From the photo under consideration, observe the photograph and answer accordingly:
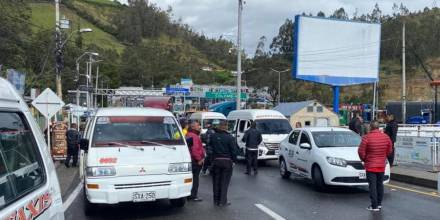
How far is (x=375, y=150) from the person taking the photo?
9.89 meters

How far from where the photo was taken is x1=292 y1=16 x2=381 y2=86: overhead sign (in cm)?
3288

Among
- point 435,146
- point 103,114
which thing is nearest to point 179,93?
point 435,146

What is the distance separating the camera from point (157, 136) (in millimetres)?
9961

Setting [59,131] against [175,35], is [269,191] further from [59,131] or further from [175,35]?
[175,35]

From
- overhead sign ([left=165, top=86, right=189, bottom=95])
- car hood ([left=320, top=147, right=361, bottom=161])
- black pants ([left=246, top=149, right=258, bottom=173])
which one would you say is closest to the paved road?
car hood ([left=320, top=147, right=361, bottom=161])

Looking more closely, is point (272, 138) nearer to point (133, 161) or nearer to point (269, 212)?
point (269, 212)

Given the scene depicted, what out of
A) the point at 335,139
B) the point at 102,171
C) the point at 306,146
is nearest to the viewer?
the point at 102,171

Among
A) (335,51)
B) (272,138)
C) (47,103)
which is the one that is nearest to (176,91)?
(335,51)

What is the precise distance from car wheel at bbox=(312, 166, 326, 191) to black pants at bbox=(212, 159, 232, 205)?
9.43ft

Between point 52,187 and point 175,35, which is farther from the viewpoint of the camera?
point 175,35

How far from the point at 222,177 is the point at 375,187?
9.51 feet

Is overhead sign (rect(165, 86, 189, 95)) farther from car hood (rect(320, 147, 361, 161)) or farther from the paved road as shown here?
car hood (rect(320, 147, 361, 161))

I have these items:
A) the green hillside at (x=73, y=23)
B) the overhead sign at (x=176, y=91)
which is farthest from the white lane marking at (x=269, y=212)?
the green hillside at (x=73, y=23)

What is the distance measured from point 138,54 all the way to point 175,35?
3789 cm
